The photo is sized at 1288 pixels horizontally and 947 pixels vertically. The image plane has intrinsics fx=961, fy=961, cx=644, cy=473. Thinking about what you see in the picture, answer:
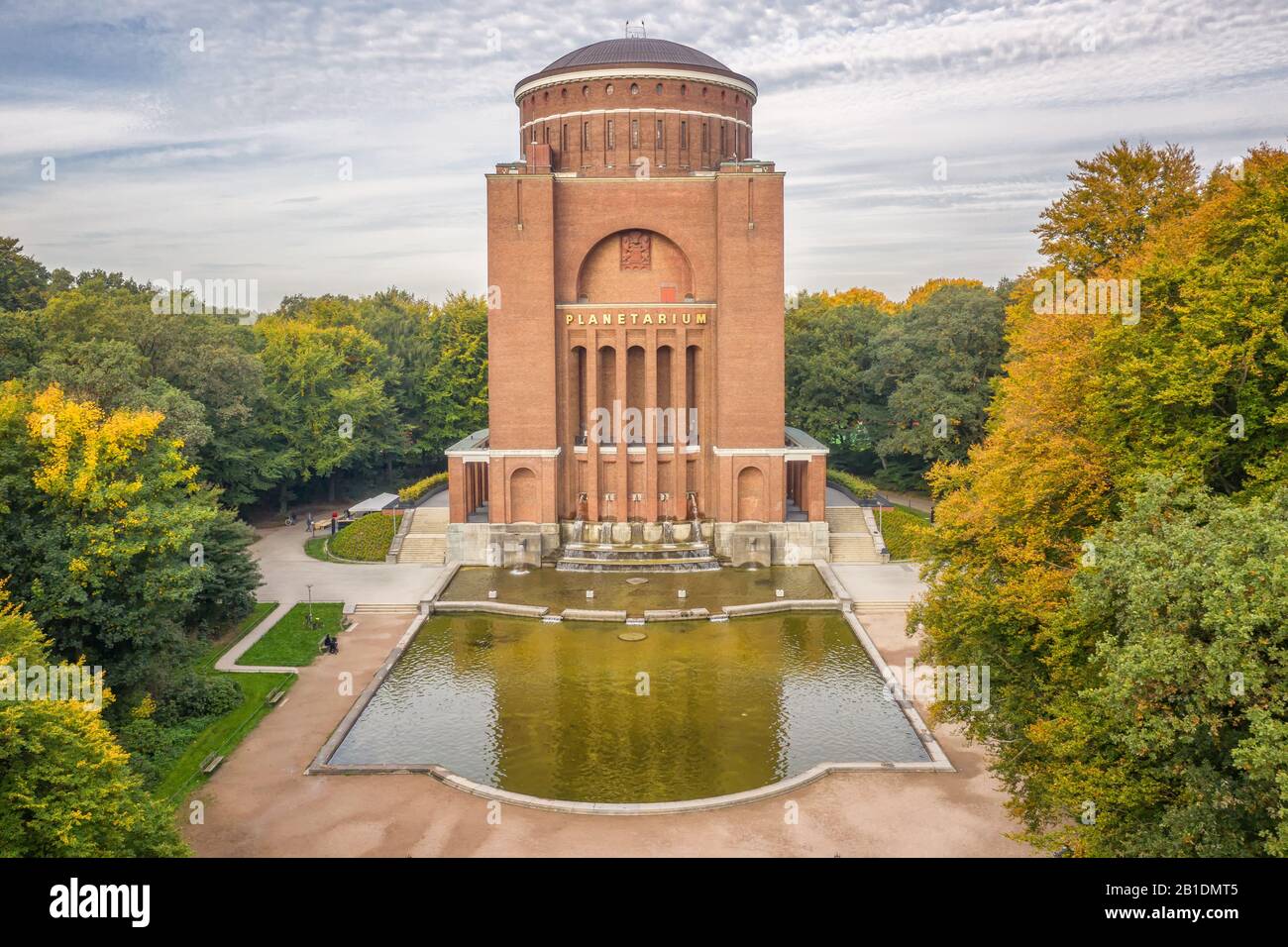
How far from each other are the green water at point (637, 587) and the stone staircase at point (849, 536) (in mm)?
→ 1826

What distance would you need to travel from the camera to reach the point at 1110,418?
55.3ft

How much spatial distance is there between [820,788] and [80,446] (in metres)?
16.3

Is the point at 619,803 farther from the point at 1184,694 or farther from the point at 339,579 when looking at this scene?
the point at 339,579

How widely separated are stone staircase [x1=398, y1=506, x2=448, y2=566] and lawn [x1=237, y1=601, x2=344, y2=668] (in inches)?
253

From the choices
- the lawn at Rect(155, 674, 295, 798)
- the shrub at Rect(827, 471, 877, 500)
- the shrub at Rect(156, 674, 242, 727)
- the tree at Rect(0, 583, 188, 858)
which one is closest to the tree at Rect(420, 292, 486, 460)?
the shrub at Rect(827, 471, 877, 500)

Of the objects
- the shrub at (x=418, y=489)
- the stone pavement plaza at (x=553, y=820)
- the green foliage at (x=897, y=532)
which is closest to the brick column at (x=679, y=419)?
the green foliage at (x=897, y=532)

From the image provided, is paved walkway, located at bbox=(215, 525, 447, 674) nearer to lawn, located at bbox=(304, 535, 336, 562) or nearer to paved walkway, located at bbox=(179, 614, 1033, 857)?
lawn, located at bbox=(304, 535, 336, 562)

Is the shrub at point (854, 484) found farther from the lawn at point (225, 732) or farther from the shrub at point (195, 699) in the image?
the shrub at point (195, 699)

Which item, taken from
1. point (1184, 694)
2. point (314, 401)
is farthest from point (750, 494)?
point (1184, 694)

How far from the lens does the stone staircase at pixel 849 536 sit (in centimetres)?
3797

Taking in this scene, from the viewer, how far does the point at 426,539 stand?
128 feet

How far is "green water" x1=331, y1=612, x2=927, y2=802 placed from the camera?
19328mm

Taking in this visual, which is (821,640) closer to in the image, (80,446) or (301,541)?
(80,446)
